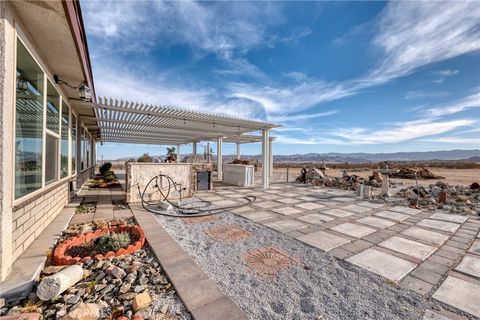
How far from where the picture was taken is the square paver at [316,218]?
4.50 meters

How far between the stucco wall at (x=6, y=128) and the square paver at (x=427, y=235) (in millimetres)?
5964

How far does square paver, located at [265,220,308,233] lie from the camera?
3.93 meters

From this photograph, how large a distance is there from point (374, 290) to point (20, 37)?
4.91 meters

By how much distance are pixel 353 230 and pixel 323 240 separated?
3.26ft

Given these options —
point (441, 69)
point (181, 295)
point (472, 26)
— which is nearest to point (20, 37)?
point (181, 295)

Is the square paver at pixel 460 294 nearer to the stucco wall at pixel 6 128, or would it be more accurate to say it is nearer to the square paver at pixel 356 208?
the square paver at pixel 356 208

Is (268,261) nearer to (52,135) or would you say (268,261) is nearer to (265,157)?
(52,135)

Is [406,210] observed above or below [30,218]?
below

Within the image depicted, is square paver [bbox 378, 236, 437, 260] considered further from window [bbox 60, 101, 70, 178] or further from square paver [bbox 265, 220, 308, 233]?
window [bbox 60, 101, 70, 178]

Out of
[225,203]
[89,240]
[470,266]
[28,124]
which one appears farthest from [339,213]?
[28,124]

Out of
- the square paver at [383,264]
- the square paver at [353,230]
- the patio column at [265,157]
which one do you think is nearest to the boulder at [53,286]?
the square paver at [383,264]

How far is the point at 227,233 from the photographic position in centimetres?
366

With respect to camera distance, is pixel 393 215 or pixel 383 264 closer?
pixel 383 264

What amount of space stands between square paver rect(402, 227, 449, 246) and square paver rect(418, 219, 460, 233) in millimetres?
455
